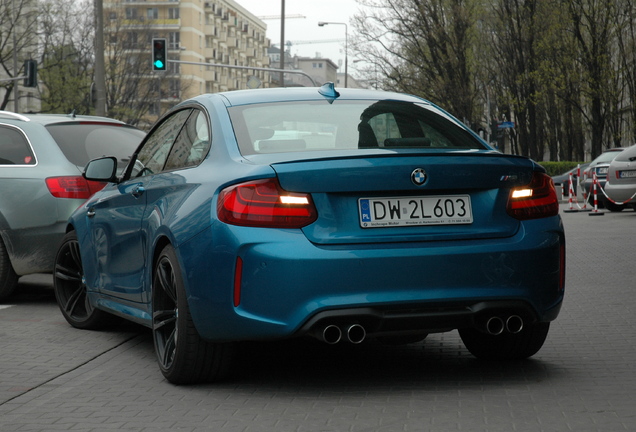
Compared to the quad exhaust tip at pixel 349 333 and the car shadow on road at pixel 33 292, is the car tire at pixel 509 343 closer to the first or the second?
the quad exhaust tip at pixel 349 333

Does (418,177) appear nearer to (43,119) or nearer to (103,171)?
(103,171)

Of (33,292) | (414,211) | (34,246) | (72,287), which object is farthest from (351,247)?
(33,292)

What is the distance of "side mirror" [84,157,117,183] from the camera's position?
691 cm

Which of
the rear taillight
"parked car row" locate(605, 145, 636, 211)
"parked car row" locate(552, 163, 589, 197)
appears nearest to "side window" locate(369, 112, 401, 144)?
the rear taillight

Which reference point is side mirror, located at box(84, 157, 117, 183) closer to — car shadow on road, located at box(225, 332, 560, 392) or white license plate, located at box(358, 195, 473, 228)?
car shadow on road, located at box(225, 332, 560, 392)

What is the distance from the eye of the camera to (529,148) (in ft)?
184

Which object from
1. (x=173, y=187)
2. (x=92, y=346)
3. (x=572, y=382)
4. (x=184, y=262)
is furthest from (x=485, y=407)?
(x=92, y=346)

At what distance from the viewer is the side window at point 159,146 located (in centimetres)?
632

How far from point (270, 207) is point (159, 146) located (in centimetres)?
185

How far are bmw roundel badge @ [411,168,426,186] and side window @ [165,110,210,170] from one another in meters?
1.17

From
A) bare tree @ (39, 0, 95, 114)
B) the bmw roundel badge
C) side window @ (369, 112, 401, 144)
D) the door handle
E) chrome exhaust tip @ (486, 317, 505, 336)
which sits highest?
bare tree @ (39, 0, 95, 114)

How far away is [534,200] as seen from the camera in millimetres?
5359

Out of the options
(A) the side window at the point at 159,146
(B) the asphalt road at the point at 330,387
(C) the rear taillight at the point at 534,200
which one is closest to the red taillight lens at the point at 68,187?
(B) the asphalt road at the point at 330,387

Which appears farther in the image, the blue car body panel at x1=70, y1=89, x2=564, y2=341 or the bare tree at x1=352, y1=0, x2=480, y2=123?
the bare tree at x1=352, y1=0, x2=480, y2=123
